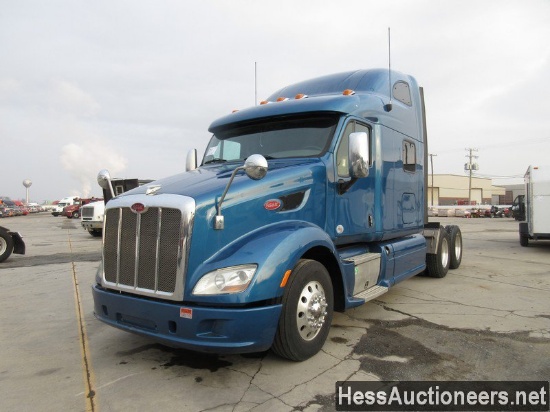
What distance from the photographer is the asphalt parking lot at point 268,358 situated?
3.01m

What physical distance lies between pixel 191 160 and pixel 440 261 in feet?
16.2

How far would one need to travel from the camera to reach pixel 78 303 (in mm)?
5926

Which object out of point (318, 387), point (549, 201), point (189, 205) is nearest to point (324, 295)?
point (318, 387)

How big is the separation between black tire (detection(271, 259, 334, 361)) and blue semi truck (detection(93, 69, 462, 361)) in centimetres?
1

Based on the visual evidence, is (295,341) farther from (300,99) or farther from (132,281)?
(300,99)

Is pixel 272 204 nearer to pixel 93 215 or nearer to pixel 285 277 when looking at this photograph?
pixel 285 277

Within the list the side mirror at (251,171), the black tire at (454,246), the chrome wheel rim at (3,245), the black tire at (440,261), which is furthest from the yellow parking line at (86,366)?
the black tire at (454,246)

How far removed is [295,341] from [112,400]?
1.50 metres

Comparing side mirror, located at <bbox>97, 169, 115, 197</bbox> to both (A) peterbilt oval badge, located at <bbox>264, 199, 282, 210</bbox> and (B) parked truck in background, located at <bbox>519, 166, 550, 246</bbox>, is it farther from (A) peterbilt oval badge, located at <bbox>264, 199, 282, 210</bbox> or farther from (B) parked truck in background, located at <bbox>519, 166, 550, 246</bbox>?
(B) parked truck in background, located at <bbox>519, 166, 550, 246</bbox>

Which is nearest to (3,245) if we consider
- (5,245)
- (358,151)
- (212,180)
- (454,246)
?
(5,245)

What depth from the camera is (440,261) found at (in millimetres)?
7398

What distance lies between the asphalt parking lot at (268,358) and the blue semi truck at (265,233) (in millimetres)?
333

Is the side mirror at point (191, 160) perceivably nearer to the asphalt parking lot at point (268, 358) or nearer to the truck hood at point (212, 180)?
the truck hood at point (212, 180)

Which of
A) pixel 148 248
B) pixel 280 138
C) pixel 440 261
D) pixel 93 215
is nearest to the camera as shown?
pixel 148 248
